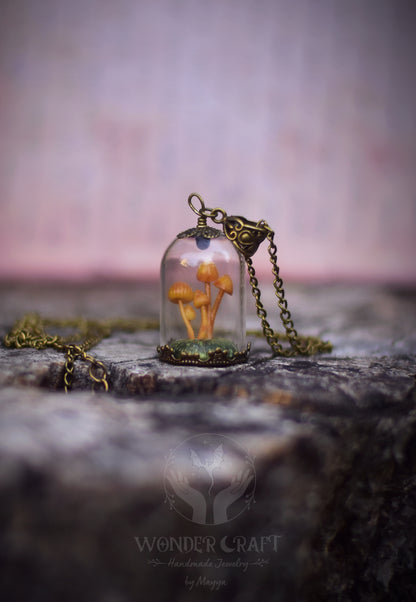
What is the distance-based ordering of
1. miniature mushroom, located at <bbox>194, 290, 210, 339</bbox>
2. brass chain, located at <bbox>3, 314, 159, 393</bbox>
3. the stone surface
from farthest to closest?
miniature mushroom, located at <bbox>194, 290, 210, 339</bbox> → brass chain, located at <bbox>3, 314, 159, 393</bbox> → the stone surface

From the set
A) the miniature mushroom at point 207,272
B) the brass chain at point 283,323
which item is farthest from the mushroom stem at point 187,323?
the brass chain at point 283,323

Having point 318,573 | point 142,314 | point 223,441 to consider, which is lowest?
point 318,573

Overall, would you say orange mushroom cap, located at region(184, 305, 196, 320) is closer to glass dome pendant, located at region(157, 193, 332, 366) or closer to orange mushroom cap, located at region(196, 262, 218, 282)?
glass dome pendant, located at region(157, 193, 332, 366)

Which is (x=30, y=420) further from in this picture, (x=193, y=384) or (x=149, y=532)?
(x=193, y=384)

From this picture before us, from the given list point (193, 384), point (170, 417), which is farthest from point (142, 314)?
point (170, 417)
